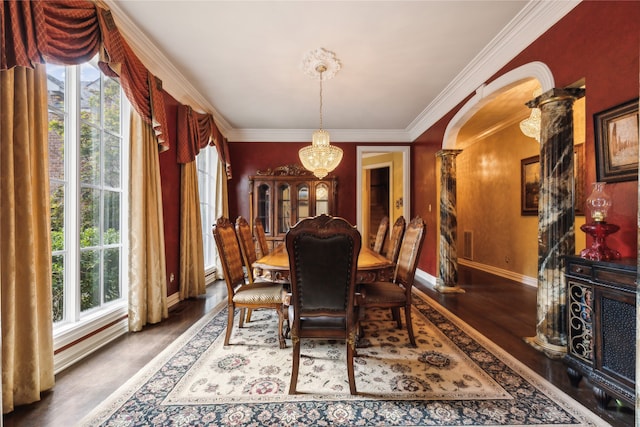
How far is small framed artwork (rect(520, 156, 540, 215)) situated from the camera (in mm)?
4355

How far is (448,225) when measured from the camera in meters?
4.14

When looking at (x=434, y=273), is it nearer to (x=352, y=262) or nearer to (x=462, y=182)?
(x=462, y=182)

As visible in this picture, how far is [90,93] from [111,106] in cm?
26

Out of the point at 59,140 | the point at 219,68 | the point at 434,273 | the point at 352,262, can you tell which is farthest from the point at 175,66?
the point at 434,273

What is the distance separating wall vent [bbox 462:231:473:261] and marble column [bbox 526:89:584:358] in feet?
13.3

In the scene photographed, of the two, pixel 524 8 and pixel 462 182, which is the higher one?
pixel 524 8

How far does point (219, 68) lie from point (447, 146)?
3.21 meters

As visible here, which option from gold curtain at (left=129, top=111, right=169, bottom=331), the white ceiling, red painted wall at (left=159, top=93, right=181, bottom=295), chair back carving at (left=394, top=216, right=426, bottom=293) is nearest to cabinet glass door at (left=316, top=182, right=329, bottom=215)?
the white ceiling

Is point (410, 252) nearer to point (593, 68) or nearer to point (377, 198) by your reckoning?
point (593, 68)

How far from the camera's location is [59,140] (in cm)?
205

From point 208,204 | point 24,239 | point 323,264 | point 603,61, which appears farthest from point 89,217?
point 603,61

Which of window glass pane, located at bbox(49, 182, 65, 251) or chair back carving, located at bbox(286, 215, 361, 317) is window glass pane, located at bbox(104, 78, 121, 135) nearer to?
window glass pane, located at bbox(49, 182, 65, 251)

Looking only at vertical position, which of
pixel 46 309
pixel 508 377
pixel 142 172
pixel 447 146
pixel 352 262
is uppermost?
pixel 447 146

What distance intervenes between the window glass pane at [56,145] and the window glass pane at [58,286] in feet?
2.00
